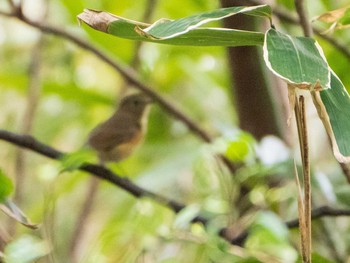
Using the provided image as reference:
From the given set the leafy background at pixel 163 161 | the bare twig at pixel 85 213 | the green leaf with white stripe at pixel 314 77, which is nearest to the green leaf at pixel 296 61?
the green leaf with white stripe at pixel 314 77

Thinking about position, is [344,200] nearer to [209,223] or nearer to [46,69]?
[209,223]

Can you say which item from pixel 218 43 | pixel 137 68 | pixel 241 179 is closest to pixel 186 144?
pixel 137 68

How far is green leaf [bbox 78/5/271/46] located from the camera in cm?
66

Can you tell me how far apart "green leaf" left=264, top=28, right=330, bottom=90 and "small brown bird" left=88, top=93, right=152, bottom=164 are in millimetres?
1053

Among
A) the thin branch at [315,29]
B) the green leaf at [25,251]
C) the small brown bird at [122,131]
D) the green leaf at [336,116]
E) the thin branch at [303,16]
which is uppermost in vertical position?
the thin branch at [303,16]

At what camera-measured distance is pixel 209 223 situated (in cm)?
116

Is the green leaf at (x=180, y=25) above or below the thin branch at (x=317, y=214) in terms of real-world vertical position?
above

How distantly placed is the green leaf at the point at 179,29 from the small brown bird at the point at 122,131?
1004 millimetres

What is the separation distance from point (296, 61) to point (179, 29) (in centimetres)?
11

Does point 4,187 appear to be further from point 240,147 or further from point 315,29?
point 315,29

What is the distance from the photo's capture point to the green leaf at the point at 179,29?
66cm

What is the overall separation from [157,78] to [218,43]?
1.17 meters

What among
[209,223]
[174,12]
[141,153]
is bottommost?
[141,153]

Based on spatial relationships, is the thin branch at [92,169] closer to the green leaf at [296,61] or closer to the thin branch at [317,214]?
the thin branch at [317,214]
